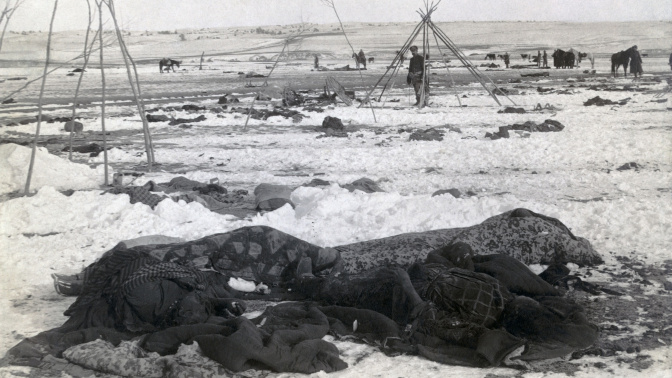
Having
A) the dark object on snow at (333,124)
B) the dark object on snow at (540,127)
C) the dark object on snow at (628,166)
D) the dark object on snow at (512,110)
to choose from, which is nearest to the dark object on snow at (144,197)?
the dark object on snow at (628,166)

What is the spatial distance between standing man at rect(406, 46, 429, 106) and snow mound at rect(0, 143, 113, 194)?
6782 mm

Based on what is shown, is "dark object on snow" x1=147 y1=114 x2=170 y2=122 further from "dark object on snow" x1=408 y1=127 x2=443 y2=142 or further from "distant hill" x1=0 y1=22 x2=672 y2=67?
"distant hill" x1=0 y1=22 x2=672 y2=67

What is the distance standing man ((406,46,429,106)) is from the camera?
39.8 ft

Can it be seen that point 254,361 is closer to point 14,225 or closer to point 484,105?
point 14,225

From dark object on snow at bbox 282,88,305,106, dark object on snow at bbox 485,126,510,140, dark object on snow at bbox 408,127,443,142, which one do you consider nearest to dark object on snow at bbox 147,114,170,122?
dark object on snow at bbox 282,88,305,106

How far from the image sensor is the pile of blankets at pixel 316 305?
292cm

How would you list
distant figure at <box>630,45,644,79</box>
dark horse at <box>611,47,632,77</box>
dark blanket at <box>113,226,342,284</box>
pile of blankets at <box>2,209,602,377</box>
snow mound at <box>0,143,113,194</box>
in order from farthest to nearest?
1. dark horse at <box>611,47,632,77</box>
2. distant figure at <box>630,45,644,79</box>
3. snow mound at <box>0,143,113,194</box>
4. dark blanket at <box>113,226,342,284</box>
5. pile of blankets at <box>2,209,602,377</box>

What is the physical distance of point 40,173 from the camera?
634 cm

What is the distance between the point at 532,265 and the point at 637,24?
45.7m

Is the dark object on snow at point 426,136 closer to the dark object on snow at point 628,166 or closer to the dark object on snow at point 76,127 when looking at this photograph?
the dark object on snow at point 628,166

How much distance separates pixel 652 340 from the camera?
310cm

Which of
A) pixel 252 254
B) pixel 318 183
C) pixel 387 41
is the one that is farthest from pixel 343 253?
pixel 387 41

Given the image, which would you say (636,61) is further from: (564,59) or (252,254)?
(252,254)

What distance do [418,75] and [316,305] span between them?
371 inches
